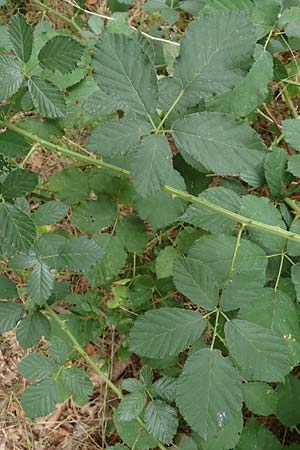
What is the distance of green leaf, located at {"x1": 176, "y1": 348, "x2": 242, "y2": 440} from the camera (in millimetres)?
1084

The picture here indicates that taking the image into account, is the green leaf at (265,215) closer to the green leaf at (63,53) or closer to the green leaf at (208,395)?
the green leaf at (208,395)

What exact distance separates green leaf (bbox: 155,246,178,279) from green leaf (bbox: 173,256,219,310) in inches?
15.1

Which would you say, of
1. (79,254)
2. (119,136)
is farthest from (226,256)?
(119,136)

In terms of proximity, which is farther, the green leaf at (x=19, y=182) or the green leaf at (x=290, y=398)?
the green leaf at (x=290, y=398)

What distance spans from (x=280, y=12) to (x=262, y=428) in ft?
4.23

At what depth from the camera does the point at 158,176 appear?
99 centimetres

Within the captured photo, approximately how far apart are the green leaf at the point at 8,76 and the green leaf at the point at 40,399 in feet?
2.44

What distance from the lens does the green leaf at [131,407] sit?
4.48 feet

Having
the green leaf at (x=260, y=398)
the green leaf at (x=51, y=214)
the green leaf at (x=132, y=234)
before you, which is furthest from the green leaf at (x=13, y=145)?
the green leaf at (x=260, y=398)

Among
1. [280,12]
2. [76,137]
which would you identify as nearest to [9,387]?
[76,137]

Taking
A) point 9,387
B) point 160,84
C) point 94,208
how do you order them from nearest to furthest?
point 160,84 → point 94,208 → point 9,387

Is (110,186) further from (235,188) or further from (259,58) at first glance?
(259,58)

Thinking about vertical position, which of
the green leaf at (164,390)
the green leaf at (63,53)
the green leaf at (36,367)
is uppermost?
the green leaf at (63,53)

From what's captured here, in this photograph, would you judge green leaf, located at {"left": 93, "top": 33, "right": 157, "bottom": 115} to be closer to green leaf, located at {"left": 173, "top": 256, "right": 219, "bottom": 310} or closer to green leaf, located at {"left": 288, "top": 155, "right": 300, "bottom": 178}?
green leaf, located at {"left": 173, "top": 256, "right": 219, "bottom": 310}
